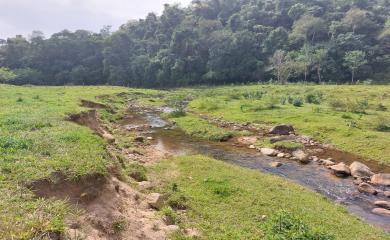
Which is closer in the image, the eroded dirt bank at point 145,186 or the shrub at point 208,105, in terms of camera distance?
the eroded dirt bank at point 145,186

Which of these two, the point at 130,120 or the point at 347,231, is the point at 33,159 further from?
the point at 130,120

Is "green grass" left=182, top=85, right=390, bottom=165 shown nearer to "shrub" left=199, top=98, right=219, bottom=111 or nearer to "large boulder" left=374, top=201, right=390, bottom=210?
"shrub" left=199, top=98, right=219, bottom=111

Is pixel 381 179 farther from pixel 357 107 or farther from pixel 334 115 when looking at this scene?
pixel 357 107

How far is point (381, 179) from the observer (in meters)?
21.9

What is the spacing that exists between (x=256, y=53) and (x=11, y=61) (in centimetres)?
7681

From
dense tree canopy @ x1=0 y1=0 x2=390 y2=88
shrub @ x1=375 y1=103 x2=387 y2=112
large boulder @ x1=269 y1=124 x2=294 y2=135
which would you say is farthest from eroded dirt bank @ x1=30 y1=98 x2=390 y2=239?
dense tree canopy @ x1=0 y1=0 x2=390 y2=88

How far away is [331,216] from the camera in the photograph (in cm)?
1574

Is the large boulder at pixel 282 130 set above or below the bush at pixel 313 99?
below

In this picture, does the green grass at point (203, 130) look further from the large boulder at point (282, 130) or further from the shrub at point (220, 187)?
the shrub at point (220, 187)

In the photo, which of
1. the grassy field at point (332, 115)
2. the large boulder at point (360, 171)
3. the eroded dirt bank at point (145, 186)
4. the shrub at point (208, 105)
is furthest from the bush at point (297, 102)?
the large boulder at point (360, 171)

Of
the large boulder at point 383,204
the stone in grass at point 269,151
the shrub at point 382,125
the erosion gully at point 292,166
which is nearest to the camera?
the large boulder at point 383,204

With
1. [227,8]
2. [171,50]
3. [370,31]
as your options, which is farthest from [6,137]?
[227,8]

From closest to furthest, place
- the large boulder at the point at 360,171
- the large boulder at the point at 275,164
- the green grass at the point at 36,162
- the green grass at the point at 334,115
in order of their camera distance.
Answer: the green grass at the point at 36,162, the large boulder at the point at 360,171, the large boulder at the point at 275,164, the green grass at the point at 334,115

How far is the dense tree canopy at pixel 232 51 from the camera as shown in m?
86.4
